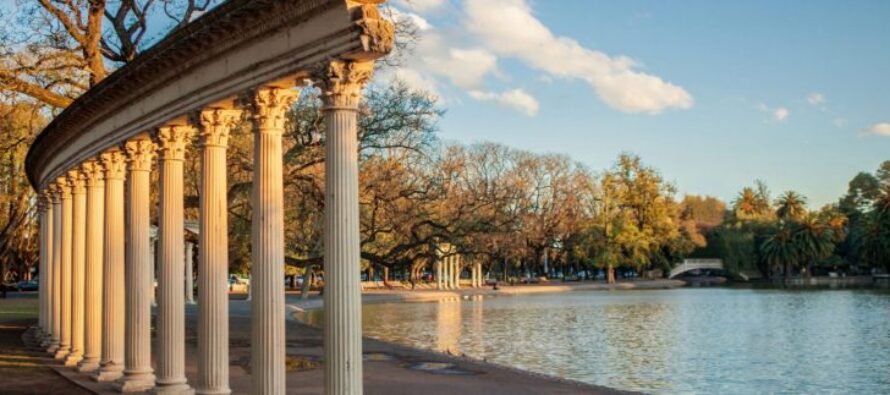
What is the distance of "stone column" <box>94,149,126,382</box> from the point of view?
16938 mm

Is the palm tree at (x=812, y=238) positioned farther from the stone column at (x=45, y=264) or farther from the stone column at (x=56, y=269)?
the stone column at (x=56, y=269)

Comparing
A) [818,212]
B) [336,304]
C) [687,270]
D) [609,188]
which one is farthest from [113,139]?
[818,212]

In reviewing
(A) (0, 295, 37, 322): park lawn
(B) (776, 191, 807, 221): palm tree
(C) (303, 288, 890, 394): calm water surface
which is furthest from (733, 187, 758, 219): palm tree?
(A) (0, 295, 37, 322): park lawn

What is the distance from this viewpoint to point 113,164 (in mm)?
17562

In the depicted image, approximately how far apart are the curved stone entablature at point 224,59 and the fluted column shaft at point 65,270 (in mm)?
2838

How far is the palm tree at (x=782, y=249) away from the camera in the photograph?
11212 cm

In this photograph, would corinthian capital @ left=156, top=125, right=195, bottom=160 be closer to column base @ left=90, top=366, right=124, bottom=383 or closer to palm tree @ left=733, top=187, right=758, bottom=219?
column base @ left=90, top=366, right=124, bottom=383

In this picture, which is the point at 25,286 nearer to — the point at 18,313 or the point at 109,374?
the point at 18,313

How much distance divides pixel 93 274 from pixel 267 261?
27.5 ft

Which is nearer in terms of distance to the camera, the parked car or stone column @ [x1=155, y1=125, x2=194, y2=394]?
stone column @ [x1=155, y1=125, x2=194, y2=394]

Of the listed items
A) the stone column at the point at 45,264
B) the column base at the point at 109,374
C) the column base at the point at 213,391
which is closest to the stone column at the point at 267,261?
the column base at the point at 213,391

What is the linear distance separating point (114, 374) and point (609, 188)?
297 feet

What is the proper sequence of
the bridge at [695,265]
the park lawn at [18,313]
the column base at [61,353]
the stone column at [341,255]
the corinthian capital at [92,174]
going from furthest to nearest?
the bridge at [695,265] → the park lawn at [18,313] → the column base at [61,353] → the corinthian capital at [92,174] → the stone column at [341,255]

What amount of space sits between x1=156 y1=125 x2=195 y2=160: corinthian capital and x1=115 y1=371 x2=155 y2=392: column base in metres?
3.99
